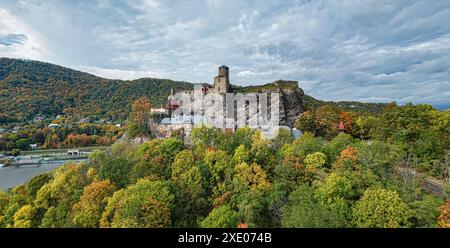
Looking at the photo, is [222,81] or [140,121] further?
[222,81]

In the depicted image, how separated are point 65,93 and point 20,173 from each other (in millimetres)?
44251

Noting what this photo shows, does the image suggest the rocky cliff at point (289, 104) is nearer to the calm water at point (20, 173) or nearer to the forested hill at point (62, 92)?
the calm water at point (20, 173)

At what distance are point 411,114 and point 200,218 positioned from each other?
661 inches

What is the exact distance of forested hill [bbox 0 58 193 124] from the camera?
52156 millimetres

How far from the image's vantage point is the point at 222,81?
28.4 metres

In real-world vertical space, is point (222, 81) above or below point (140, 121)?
above

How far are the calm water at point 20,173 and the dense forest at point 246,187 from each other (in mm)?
16085

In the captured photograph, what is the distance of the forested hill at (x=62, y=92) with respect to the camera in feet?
171

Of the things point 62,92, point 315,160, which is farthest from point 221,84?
point 62,92

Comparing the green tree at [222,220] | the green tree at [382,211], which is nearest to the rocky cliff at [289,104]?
the green tree at [382,211]

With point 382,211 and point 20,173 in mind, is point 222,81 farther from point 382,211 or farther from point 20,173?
point 20,173
